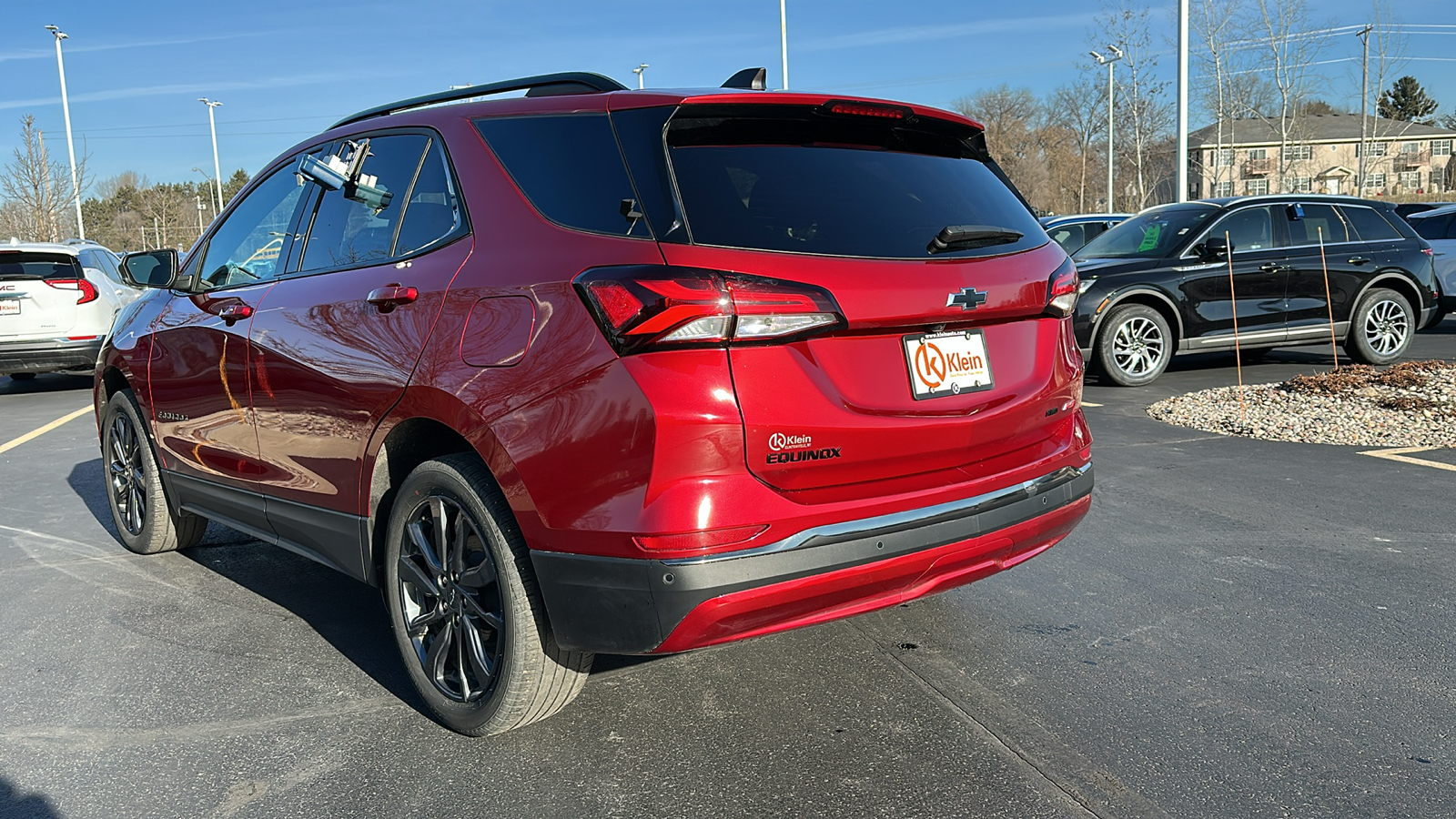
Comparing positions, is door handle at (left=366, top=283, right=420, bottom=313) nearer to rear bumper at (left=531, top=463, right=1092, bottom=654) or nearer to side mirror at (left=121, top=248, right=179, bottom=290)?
rear bumper at (left=531, top=463, right=1092, bottom=654)

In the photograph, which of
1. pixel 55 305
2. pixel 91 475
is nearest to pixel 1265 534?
pixel 91 475

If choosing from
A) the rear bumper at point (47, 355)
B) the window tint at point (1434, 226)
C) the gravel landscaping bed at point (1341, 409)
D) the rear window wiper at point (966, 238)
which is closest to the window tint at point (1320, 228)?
the gravel landscaping bed at point (1341, 409)

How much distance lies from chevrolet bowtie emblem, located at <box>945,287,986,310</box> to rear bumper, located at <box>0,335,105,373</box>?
1141 centimetres

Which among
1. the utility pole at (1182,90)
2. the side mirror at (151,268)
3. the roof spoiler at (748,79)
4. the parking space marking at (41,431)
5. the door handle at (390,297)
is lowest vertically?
the parking space marking at (41,431)

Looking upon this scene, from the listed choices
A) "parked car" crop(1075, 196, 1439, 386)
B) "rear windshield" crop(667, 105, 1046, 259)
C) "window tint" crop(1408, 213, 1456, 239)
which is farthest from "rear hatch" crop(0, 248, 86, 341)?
"window tint" crop(1408, 213, 1456, 239)

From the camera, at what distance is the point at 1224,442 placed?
748 cm

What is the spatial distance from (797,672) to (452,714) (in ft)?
3.59

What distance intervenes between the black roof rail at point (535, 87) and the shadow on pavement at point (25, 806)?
2283 mm

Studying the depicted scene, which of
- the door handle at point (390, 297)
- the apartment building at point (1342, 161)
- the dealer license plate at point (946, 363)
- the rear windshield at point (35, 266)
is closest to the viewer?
the dealer license plate at point (946, 363)

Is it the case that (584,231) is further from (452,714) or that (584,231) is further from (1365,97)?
(1365,97)

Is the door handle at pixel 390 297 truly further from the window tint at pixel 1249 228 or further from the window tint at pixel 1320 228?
the window tint at pixel 1320 228

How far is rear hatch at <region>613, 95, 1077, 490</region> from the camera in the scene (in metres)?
2.65

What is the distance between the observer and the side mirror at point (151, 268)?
4.89 meters

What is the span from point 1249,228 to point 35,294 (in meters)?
12.7
